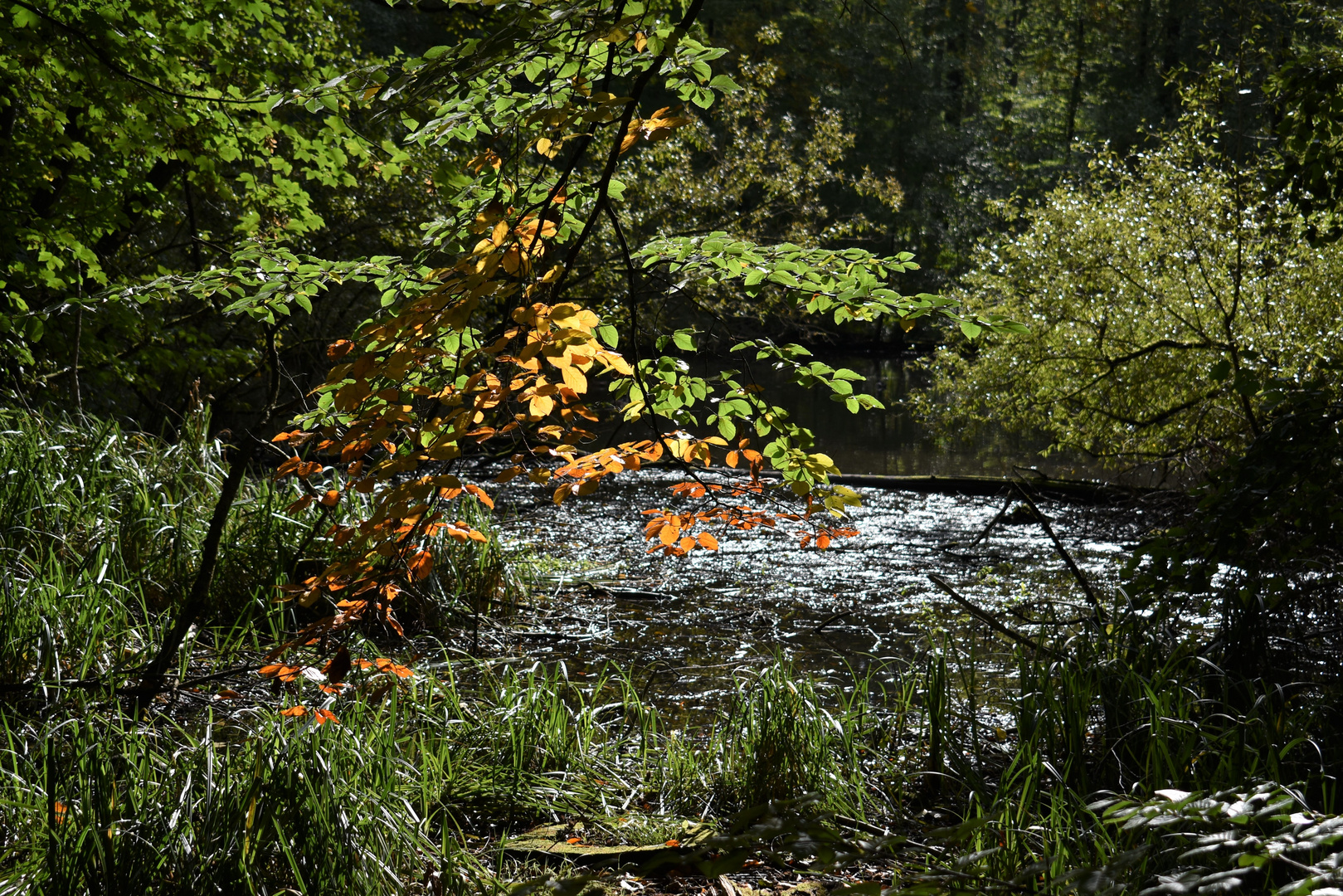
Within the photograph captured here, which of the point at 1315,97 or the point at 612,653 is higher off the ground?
the point at 1315,97

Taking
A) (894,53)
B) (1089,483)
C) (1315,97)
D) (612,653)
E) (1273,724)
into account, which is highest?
(894,53)

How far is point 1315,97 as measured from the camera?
3.68 meters

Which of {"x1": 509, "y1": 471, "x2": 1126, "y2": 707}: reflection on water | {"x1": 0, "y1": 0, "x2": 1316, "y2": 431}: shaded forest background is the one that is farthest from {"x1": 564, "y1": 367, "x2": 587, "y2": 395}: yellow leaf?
{"x1": 509, "y1": 471, "x2": 1126, "y2": 707}: reflection on water

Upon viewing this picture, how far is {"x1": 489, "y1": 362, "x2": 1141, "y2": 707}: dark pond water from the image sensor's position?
525 cm

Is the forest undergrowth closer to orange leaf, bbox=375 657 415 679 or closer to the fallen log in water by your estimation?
orange leaf, bbox=375 657 415 679

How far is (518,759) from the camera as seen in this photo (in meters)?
3.09

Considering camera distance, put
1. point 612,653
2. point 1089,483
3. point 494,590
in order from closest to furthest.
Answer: point 612,653 < point 494,590 < point 1089,483

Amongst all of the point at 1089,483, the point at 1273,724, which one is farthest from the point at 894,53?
the point at 1273,724

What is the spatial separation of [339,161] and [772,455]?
424 cm

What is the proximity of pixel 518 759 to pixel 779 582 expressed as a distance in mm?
3983

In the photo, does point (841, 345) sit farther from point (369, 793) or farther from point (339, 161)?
point (369, 793)

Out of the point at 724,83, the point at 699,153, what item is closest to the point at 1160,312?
the point at 724,83

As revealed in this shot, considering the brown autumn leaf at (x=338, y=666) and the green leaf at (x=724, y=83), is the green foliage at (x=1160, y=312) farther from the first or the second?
the brown autumn leaf at (x=338, y=666)

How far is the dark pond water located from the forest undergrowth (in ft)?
1.93
